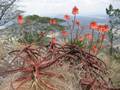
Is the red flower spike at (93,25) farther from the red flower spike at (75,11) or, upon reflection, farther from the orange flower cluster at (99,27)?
→ the red flower spike at (75,11)

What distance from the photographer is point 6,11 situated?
2620 cm

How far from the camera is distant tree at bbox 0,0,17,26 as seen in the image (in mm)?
25734

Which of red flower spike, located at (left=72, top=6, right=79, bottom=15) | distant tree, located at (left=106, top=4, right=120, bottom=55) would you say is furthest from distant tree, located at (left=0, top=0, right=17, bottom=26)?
red flower spike, located at (left=72, top=6, right=79, bottom=15)

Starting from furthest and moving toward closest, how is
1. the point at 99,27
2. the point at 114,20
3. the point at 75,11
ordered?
the point at 114,20, the point at 75,11, the point at 99,27

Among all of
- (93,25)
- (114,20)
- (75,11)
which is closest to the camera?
(93,25)

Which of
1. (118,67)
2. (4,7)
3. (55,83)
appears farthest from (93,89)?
(4,7)

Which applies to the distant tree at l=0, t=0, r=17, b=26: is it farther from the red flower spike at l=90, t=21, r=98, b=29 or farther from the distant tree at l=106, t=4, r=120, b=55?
the red flower spike at l=90, t=21, r=98, b=29

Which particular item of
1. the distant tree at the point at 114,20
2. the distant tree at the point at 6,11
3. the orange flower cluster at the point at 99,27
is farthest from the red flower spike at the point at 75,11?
the distant tree at the point at 6,11

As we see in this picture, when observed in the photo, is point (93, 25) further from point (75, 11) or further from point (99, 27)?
point (75, 11)

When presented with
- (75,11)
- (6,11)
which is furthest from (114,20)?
(75,11)

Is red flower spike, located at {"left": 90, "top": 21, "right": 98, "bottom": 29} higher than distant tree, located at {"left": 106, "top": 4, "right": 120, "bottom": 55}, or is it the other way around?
red flower spike, located at {"left": 90, "top": 21, "right": 98, "bottom": 29}

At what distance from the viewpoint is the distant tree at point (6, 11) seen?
→ 25734 mm

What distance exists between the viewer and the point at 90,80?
3.41m

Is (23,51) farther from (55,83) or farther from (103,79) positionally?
(103,79)
